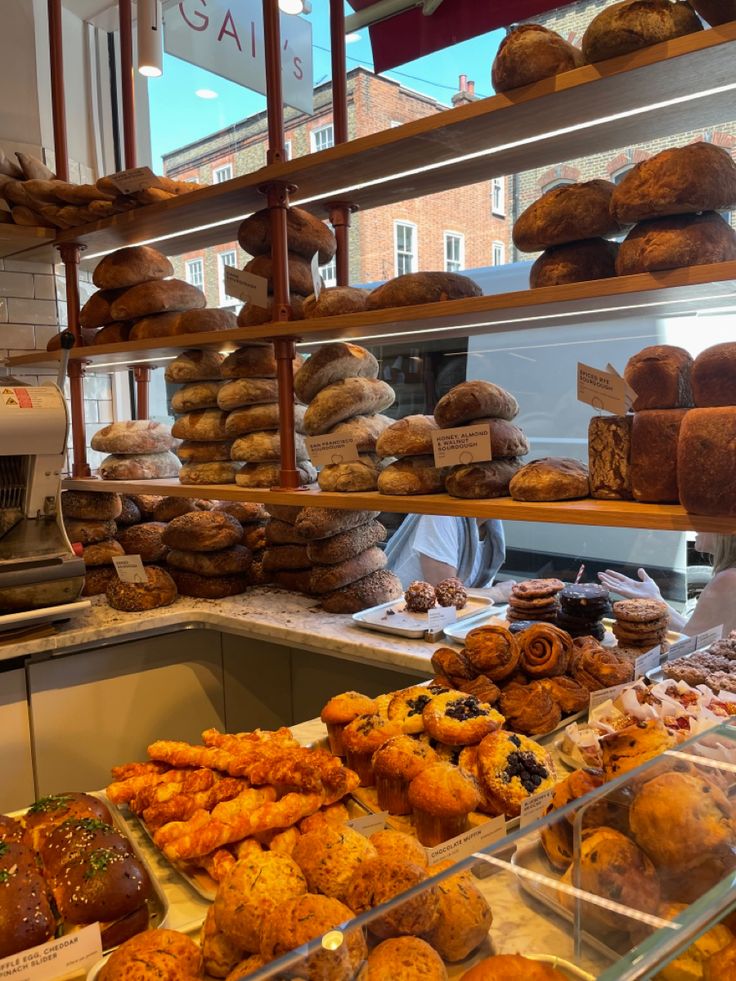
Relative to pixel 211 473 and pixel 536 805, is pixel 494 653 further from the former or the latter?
pixel 211 473

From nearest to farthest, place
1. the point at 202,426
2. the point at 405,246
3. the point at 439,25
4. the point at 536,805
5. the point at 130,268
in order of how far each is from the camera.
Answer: the point at 536,805
the point at 202,426
the point at 130,268
the point at 439,25
the point at 405,246

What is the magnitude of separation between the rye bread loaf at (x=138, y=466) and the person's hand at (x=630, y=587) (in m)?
1.81

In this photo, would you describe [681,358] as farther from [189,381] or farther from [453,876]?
[189,381]

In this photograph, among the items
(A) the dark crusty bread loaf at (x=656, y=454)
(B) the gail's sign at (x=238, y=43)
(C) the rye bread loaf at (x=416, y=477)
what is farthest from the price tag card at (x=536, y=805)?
(B) the gail's sign at (x=238, y=43)

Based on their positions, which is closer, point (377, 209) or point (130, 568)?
point (130, 568)

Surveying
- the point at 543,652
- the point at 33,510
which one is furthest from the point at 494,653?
the point at 33,510

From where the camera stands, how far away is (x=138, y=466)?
3.14 m

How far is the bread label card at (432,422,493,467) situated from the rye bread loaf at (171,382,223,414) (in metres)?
1.12

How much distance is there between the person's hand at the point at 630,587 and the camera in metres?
2.67

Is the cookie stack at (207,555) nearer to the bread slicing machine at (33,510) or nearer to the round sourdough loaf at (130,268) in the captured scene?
the bread slicing machine at (33,510)

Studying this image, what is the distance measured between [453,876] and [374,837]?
0.35m

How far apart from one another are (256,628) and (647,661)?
1.38 metres

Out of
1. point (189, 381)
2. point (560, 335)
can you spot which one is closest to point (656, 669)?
point (189, 381)

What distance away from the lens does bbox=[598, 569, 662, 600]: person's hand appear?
8.76 ft
